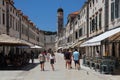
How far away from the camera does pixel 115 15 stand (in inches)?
1155

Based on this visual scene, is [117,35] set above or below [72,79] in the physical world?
above

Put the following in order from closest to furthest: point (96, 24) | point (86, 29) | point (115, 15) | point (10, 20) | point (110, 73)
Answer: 1. point (110, 73)
2. point (115, 15)
3. point (96, 24)
4. point (10, 20)
5. point (86, 29)

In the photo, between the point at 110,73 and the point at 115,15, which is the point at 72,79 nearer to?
the point at 110,73

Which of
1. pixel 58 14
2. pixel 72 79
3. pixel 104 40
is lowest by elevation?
pixel 72 79

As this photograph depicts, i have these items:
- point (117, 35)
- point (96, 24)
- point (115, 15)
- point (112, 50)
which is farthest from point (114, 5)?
point (96, 24)

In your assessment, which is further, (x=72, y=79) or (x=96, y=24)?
(x=96, y=24)

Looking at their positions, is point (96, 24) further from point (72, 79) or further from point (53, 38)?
point (53, 38)

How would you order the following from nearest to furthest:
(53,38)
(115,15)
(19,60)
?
1. (115,15)
2. (19,60)
3. (53,38)

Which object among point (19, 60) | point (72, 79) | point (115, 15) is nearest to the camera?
point (72, 79)

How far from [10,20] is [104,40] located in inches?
1027

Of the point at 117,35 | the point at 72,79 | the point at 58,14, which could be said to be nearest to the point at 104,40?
the point at 117,35

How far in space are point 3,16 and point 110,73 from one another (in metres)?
22.3

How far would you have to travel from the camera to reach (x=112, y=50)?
104 feet

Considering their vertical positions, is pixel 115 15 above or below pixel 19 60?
above
